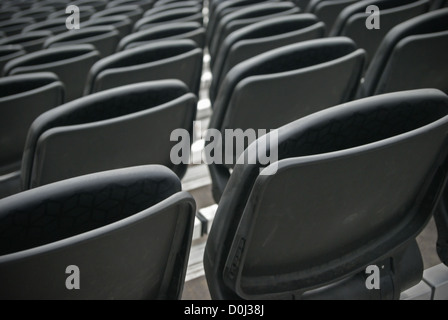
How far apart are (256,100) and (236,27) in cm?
105

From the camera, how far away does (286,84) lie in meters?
1.17

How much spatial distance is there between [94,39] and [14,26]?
1.63 m

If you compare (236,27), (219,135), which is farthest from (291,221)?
(236,27)

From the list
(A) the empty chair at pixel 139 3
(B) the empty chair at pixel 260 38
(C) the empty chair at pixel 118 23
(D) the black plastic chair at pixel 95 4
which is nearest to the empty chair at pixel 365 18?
(B) the empty chair at pixel 260 38

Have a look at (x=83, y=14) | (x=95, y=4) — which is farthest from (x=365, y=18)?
(x=95, y=4)

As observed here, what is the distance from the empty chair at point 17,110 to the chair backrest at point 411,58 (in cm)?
89

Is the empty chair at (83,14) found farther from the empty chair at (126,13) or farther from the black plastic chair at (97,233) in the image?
the black plastic chair at (97,233)

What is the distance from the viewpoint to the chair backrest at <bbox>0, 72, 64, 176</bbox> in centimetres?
138

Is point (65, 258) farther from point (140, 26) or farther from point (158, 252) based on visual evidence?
point (140, 26)

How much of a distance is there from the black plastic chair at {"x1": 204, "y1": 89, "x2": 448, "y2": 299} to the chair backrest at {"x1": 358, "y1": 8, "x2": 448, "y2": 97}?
51 cm

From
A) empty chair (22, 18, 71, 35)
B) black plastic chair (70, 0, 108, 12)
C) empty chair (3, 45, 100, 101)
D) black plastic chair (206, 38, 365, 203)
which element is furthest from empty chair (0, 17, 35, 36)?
black plastic chair (206, 38, 365, 203)

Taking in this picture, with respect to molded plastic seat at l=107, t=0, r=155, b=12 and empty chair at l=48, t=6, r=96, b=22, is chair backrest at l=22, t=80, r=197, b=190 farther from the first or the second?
molded plastic seat at l=107, t=0, r=155, b=12

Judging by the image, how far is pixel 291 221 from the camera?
729mm

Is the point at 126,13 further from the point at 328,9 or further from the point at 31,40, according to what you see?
the point at 328,9
